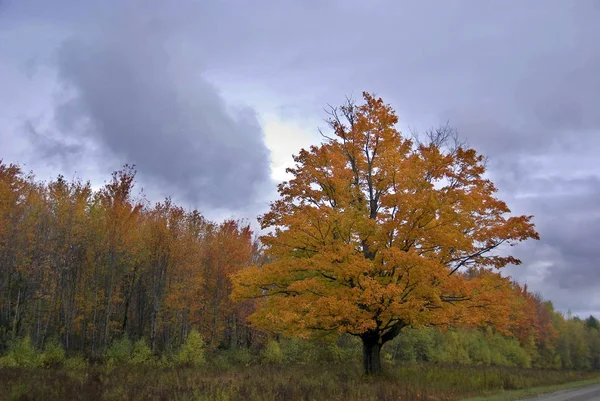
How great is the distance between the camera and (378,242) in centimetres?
1725

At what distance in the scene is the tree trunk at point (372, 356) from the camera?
1958 centimetres

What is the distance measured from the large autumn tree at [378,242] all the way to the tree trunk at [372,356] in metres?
0.05

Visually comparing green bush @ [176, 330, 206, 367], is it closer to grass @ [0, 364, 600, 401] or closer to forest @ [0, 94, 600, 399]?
forest @ [0, 94, 600, 399]

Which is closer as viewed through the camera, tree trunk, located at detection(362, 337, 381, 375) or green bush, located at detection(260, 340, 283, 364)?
tree trunk, located at detection(362, 337, 381, 375)

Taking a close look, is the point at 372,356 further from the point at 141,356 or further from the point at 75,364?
the point at 75,364

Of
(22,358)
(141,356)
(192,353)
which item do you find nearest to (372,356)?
(192,353)

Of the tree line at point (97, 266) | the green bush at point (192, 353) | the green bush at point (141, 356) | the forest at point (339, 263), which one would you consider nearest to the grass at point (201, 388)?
the forest at point (339, 263)

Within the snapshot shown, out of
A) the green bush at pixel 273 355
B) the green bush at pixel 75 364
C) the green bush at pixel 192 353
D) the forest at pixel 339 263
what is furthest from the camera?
the green bush at pixel 273 355

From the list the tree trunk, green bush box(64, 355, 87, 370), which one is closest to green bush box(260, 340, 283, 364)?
green bush box(64, 355, 87, 370)

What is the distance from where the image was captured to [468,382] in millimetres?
20703

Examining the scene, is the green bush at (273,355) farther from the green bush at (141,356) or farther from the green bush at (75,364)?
the green bush at (75,364)

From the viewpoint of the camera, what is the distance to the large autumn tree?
630 inches

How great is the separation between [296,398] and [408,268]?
243 inches

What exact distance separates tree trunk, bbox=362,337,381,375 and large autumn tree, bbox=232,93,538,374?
0.05m
